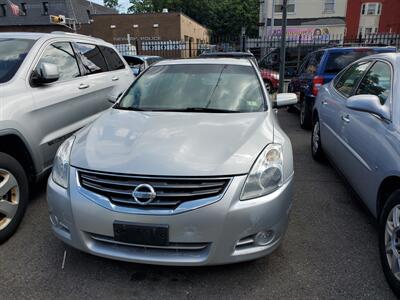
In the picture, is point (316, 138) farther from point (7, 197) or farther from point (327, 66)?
point (7, 197)

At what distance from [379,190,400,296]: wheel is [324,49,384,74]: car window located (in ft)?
16.5

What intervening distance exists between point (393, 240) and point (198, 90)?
89.1 inches

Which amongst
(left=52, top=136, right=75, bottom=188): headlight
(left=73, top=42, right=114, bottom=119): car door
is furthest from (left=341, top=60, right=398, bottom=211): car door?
(left=73, top=42, right=114, bottom=119): car door

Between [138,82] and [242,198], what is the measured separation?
231cm

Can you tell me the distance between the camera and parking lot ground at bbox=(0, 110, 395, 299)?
2.50 m

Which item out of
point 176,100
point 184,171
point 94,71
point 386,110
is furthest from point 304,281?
point 94,71

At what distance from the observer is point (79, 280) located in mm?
2633

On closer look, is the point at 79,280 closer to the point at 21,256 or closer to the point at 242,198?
the point at 21,256

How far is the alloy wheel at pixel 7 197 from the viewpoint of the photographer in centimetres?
310

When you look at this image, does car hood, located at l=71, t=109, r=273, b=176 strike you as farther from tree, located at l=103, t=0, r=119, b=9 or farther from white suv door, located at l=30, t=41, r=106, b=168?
tree, located at l=103, t=0, r=119, b=9

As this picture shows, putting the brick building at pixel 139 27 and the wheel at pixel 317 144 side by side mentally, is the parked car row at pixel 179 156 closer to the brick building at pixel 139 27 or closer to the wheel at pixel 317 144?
the wheel at pixel 317 144

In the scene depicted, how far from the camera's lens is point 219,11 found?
64.1 m

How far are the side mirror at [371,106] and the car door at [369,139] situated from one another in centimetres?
5

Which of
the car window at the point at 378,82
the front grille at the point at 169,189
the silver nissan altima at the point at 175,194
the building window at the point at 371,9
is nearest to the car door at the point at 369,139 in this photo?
the car window at the point at 378,82
